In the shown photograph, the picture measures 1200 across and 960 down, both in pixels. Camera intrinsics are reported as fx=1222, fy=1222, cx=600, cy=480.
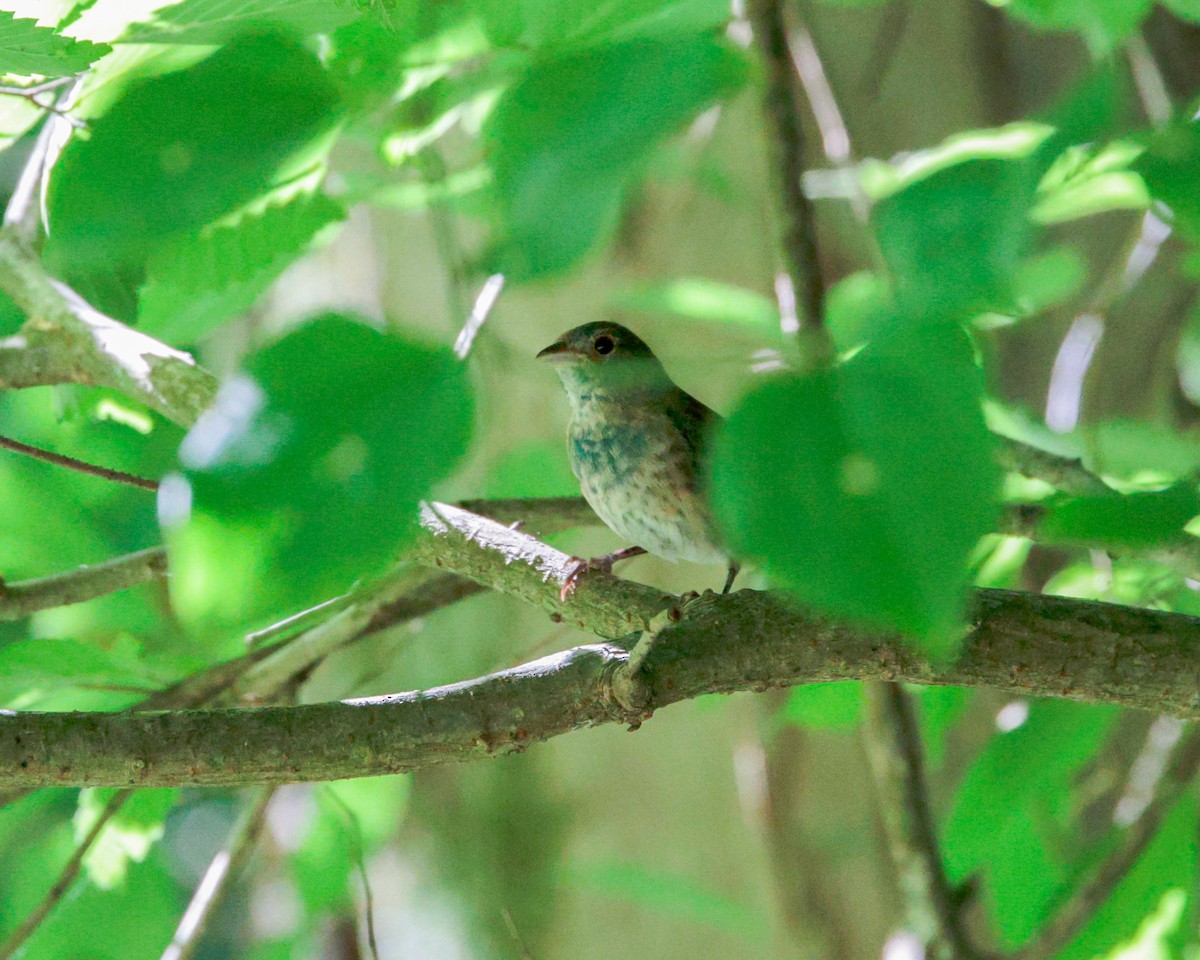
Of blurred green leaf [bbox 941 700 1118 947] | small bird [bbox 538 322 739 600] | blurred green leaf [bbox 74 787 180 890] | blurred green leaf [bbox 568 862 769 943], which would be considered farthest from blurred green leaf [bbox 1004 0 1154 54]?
blurred green leaf [bbox 568 862 769 943]

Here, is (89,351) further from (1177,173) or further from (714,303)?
(1177,173)

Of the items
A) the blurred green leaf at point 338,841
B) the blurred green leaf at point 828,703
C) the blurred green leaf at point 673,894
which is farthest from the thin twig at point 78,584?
the blurred green leaf at point 673,894

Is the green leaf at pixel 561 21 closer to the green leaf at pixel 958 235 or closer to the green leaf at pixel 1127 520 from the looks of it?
the green leaf at pixel 958 235

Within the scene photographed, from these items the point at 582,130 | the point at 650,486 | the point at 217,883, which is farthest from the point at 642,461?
the point at 582,130

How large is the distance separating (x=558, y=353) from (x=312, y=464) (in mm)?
2322

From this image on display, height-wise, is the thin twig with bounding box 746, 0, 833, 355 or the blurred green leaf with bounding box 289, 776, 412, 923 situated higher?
the thin twig with bounding box 746, 0, 833, 355

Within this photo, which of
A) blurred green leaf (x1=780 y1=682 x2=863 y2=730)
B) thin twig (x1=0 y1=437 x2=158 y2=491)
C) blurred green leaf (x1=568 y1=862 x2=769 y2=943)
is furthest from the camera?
blurred green leaf (x1=568 y1=862 x2=769 y2=943)

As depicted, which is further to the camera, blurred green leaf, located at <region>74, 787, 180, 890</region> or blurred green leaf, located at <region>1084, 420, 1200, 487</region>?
blurred green leaf, located at <region>1084, 420, 1200, 487</region>

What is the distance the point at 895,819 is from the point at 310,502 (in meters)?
2.37

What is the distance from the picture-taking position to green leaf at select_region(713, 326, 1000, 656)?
39 cm

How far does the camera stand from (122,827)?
81.0 inches

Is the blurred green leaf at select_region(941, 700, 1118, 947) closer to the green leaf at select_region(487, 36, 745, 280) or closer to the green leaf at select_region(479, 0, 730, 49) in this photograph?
the green leaf at select_region(479, 0, 730, 49)

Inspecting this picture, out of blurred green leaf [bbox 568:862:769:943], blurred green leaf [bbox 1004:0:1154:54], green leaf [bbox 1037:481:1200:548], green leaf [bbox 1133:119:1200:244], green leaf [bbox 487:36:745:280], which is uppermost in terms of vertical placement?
green leaf [bbox 487:36:745:280]

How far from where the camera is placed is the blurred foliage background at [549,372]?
437 millimetres
